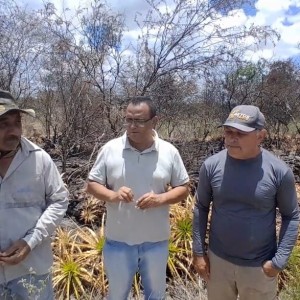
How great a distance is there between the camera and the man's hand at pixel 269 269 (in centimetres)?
290

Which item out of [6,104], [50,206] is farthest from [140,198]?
[6,104]

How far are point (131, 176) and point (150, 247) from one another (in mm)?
499

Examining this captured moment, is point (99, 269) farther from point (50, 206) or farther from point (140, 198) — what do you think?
point (50, 206)

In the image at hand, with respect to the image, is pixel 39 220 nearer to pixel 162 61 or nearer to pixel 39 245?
pixel 39 245

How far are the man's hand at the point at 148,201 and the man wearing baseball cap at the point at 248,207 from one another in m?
0.29

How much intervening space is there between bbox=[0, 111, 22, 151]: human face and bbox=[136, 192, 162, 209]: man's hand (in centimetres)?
87

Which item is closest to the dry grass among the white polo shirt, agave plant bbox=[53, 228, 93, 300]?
agave plant bbox=[53, 228, 93, 300]

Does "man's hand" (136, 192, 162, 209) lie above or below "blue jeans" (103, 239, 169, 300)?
above

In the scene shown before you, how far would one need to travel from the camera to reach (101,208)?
6547 mm

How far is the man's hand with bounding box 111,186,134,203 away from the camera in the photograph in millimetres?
3033

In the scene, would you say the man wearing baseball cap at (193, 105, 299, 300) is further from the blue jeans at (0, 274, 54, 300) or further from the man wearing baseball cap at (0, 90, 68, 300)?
the blue jeans at (0, 274, 54, 300)

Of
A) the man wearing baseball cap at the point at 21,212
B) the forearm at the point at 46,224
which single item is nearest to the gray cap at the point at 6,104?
the man wearing baseball cap at the point at 21,212

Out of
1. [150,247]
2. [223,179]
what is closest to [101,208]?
[150,247]

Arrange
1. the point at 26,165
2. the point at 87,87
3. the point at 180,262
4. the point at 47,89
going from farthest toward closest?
1. the point at 47,89
2. the point at 87,87
3. the point at 180,262
4. the point at 26,165
